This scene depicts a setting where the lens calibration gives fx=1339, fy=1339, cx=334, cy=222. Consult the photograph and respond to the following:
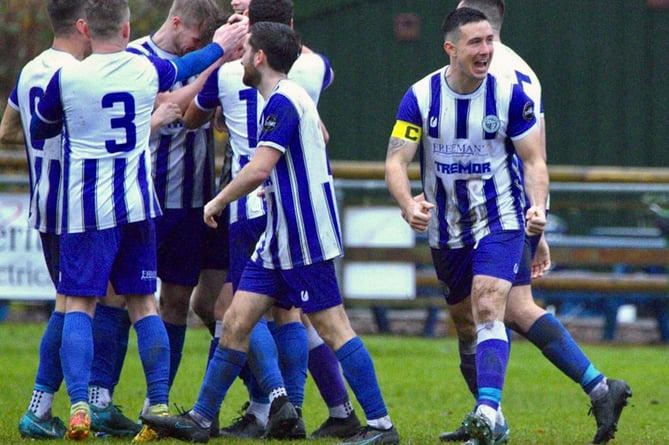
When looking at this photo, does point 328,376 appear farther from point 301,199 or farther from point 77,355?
point 77,355

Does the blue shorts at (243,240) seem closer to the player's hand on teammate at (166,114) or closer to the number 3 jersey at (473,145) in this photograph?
the player's hand on teammate at (166,114)

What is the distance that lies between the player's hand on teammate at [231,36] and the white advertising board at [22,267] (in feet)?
18.6

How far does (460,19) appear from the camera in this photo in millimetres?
6043

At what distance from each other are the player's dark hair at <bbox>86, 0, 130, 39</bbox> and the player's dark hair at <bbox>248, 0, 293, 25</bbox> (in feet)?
2.36

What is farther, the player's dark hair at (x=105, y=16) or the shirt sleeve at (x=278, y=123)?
the player's dark hair at (x=105, y=16)

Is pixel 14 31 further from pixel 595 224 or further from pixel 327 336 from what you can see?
pixel 327 336

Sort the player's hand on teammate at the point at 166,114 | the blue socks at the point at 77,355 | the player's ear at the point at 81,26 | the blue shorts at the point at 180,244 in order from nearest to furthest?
the blue socks at the point at 77,355, the player's ear at the point at 81,26, the player's hand on teammate at the point at 166,114, the blue shorts at the point at 180,244

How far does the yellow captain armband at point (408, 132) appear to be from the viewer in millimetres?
6133

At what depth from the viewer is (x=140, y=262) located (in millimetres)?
6172

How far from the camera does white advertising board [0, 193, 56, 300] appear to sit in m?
11.7

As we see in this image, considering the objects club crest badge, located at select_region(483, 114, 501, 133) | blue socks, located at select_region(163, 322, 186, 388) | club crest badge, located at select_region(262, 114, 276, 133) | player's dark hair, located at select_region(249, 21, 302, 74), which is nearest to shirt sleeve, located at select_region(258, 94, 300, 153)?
club crest badge, located at select_region(262, 114, 276, 133)

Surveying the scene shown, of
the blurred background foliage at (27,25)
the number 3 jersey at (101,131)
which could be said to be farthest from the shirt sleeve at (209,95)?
the blurred background foliage at (27,25)

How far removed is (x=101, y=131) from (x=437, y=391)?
12.6ft

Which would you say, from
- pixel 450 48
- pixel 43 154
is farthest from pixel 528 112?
pixel 43 154
